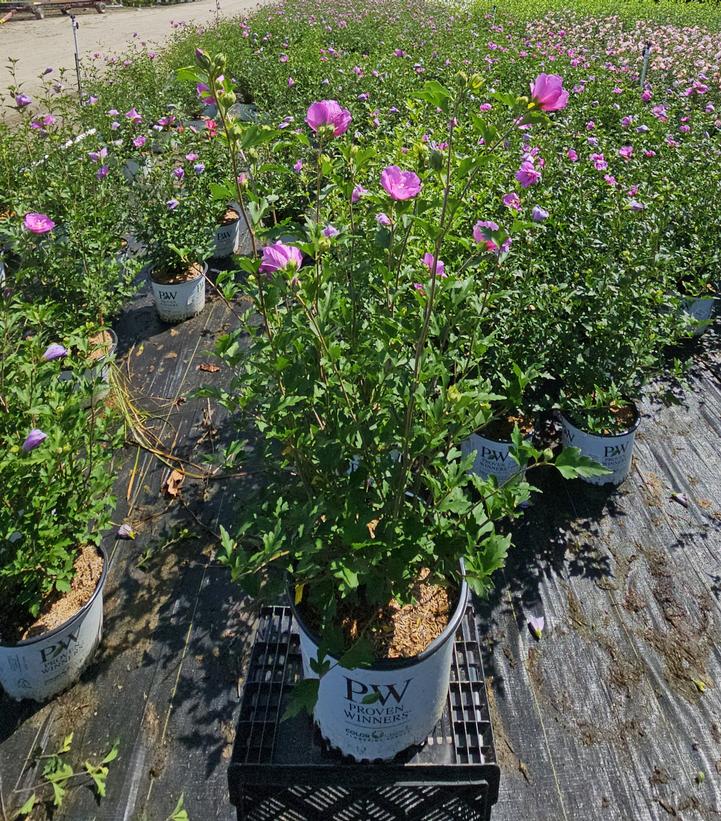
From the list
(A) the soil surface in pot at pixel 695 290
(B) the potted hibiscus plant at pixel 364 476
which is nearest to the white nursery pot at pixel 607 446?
(A) the soil surface in pot at pixel 695 290

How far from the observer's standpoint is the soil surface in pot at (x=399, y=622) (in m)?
1.52

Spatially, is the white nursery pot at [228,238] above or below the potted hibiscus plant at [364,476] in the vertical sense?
below

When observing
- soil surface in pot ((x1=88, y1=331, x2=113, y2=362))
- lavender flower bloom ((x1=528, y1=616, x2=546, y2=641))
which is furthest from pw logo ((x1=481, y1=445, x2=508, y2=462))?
soil surface in pot ((x1=88, y1=331, x2=113, y2=362))

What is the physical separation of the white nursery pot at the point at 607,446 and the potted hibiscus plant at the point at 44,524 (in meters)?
1.86

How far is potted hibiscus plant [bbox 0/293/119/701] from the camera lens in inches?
65.6

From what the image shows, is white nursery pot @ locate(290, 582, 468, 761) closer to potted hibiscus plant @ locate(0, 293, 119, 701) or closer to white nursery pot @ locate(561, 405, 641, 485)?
potted hibiscus plant @ locate(0, 293, 119, 701)

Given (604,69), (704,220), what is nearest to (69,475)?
(704,220)

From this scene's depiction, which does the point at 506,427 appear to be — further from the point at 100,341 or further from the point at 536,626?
the point at 100,341

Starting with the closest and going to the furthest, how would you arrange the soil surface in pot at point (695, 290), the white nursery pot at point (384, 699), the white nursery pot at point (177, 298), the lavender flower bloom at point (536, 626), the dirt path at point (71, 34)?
the white nursery pot at point (384, 699), the lavender flower bloom at point (536, 626), the soil surface in pot at point (695, 290), the white nursery pot at point (177, 298), the dirt path at point (71, 34)

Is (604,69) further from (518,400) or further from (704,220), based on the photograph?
(518,400)

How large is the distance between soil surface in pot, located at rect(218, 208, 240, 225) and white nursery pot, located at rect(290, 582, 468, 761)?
3518 millimetres

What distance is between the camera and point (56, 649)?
1.78 meters

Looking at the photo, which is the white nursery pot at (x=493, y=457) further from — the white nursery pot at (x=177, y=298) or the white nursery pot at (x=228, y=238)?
the white nursery pot at (x=228, y=238)

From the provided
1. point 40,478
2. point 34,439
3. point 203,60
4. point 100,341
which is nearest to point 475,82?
point 203,60
